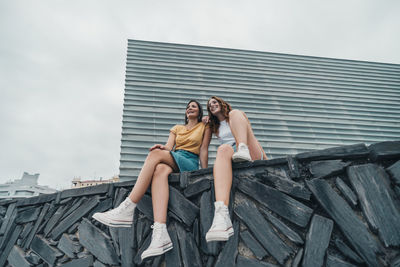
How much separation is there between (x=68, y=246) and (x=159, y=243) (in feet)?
3.79

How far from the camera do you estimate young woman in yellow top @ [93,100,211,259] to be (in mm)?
1363

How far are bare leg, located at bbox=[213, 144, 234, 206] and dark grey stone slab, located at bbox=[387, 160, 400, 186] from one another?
91cm

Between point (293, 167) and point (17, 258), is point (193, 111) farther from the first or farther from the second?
point (17, 258)

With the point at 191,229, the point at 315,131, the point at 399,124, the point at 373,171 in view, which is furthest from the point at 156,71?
the point at 399,124

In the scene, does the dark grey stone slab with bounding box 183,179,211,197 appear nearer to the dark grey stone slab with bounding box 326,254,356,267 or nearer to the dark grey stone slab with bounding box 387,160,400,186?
the dark grey stone slab with bounding box 326,254,356,267

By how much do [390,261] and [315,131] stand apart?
18.5 feet

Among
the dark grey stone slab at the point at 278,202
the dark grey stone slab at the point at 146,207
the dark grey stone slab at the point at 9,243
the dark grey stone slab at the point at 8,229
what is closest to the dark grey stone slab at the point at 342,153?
the dark grey stone slab at the point at 278,202

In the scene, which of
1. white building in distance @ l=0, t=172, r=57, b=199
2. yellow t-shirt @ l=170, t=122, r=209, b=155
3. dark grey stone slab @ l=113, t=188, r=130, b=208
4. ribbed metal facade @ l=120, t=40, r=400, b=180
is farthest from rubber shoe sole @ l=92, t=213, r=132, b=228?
white building in distance @ l=0, t=172, r=57, b=199

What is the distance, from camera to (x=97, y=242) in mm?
1704

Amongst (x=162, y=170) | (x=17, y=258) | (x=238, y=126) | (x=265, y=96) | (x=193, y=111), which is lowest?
(x=17, y=258)

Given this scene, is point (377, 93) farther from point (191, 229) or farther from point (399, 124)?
point (191, 229)

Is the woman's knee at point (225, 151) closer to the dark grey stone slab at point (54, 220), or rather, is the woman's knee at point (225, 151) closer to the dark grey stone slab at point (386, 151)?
the dark grey stone slab at point (386, 151)

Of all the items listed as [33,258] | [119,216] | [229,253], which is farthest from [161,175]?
[33,258]

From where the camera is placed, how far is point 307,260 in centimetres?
110
